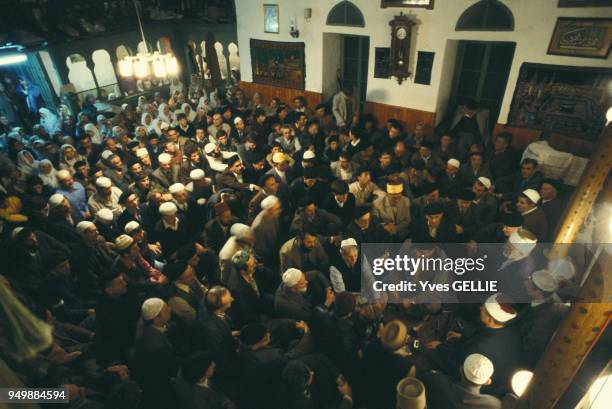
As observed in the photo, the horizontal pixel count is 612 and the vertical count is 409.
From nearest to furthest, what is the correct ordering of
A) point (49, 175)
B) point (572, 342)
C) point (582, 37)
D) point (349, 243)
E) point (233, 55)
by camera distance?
1. point (572, 342)
2. point (349, 243)
3. point (582, 37)
4. point (49, 175)
5. point (233, 55)

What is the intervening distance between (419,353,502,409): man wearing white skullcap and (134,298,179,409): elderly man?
8.87 ft

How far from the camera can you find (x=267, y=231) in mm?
5578

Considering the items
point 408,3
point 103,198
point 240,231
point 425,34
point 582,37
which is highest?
point 408,3

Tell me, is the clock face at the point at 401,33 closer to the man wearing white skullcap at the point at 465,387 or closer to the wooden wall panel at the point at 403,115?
the wooden wall panel at the point at 403,115

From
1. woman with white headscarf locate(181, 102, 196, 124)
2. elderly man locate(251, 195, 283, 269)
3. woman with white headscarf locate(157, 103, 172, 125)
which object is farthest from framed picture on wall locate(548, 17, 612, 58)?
woman with white headscarf locate(157, 103, 172, 125)

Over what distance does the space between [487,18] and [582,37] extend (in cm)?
214

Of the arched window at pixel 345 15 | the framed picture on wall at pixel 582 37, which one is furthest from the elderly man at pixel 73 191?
the framed picture on wall at pixel 582 37

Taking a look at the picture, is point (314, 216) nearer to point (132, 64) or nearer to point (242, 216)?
point (242, 216)

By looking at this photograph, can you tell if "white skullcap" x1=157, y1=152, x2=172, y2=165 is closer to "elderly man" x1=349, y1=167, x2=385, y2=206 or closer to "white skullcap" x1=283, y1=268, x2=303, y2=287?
"elderly man" x1=349, y1=167, x2=385, y2=206

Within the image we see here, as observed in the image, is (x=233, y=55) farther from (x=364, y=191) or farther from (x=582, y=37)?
(x=582, y=37)

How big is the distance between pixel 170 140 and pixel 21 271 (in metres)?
4.69

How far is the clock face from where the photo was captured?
31.6 feet

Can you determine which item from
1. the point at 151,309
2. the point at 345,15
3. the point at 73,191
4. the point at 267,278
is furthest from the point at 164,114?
the point at 151,309

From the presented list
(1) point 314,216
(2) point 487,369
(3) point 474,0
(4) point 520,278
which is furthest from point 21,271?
(3) point 474,0
